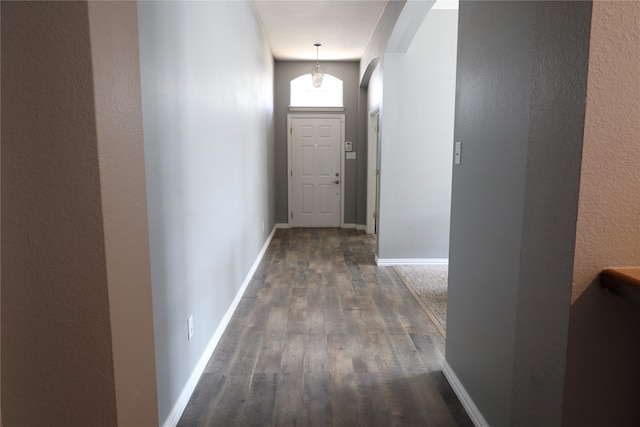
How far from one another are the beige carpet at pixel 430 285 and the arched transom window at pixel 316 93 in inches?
137

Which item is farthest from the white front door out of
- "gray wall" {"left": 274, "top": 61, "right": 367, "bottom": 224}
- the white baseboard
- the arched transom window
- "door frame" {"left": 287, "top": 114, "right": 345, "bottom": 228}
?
the white baseboard

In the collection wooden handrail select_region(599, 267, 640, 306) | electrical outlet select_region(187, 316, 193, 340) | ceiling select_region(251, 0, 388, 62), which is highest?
ceiling select_region(251, 0, 388, 62)

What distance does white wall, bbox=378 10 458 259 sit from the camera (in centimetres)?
454

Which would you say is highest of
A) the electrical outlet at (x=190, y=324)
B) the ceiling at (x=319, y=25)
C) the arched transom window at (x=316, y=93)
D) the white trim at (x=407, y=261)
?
the ceiling at (x=319, y=25)

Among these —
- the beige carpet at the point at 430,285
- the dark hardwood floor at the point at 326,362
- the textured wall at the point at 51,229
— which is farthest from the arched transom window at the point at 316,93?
the textured wall at the point at 51,229

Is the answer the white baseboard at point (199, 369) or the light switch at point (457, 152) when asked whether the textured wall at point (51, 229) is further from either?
the light switch at point (457, 152)

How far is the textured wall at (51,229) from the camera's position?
2.97 ft

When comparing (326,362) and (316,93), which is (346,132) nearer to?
(316,93)

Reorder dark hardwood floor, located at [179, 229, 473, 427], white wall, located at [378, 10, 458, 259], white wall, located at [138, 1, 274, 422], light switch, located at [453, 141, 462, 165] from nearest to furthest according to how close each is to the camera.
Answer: white wall, located at [138, 1, 274, 422] < dark hardwood floor, located at [179, 229, 473, 427] < light switch, located at [453, 141, 462, 165] < white wall, located at [378, 10, 458, 259]

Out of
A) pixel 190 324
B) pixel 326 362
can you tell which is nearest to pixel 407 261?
pixel 326 362

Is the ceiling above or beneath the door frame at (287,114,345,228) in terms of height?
above

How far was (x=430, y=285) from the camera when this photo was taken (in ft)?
13.0

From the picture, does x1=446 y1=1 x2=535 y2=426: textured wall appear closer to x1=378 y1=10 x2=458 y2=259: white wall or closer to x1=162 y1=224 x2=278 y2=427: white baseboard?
x1=162 y1=224 x2=278 y2=427: white baseboard

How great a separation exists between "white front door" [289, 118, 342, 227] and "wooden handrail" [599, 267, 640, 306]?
6.23m
